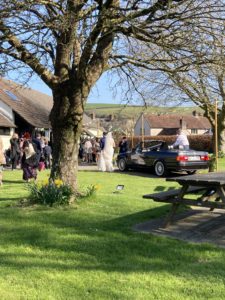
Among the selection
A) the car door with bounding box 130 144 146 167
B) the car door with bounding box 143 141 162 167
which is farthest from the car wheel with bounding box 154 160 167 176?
the car door with bounding box 130 144 146 167

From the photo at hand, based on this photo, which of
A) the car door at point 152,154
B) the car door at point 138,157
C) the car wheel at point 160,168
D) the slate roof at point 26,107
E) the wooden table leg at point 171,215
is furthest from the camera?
the slate roof at point 26,107

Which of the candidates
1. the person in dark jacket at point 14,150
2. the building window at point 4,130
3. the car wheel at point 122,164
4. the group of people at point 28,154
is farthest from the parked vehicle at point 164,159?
the building window at point 4,130

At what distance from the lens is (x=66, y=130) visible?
9.32 metres

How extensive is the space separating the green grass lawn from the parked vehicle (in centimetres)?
992

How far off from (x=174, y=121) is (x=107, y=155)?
86190mm

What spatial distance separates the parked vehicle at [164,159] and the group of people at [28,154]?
4.22 m

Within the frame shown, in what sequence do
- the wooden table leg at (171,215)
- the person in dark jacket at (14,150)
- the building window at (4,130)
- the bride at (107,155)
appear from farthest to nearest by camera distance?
the building window at (4,130)
the person in dark jacket at (14,150)
the bride at (107,155)
the wooden table leg at (171,215)

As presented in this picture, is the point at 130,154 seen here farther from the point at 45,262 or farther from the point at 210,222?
the point at 45,262

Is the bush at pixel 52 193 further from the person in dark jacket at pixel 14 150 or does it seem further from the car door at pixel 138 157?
the person in dark jacket at pixel 14 150

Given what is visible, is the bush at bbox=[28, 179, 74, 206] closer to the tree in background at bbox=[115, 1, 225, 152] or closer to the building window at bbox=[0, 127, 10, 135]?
the tree in background at bbox=[115, 1, 225, 152]

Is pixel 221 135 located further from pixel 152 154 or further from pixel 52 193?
pixel 52 193

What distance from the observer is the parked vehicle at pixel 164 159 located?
18.1m

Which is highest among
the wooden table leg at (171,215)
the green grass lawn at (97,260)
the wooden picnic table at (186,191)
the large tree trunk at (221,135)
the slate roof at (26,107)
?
the slate roof at (26,107)

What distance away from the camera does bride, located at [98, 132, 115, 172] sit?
20734 mm
